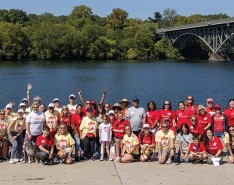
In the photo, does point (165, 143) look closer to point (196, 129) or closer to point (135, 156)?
point (135, 156)

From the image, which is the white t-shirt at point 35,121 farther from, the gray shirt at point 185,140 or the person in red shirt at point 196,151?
the person in red shirt at point 196,151

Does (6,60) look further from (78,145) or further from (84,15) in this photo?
(78,145)

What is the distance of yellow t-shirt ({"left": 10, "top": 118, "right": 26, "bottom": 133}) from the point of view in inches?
442

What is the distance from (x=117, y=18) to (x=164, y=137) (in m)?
125

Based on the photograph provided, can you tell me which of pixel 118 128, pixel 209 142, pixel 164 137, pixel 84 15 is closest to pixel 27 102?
pixel 118 128

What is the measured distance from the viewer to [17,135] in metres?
11.2

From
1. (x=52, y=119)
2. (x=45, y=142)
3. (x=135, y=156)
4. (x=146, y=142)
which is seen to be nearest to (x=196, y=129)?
(x=146, y=142)

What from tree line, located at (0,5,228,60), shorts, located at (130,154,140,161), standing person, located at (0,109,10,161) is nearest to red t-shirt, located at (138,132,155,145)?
shorts, located at (130,154,140,161)

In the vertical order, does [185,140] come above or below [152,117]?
below

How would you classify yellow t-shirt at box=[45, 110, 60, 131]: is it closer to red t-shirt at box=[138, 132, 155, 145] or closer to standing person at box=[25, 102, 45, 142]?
standing person at box=[25, 102, 45, 142]

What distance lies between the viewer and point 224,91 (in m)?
42.8

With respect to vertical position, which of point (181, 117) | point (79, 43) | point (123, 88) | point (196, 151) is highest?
point (79, 43)

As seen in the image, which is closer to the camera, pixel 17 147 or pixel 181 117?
pixel 17 147

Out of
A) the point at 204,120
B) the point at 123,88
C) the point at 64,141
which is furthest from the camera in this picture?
the point at 123,88
